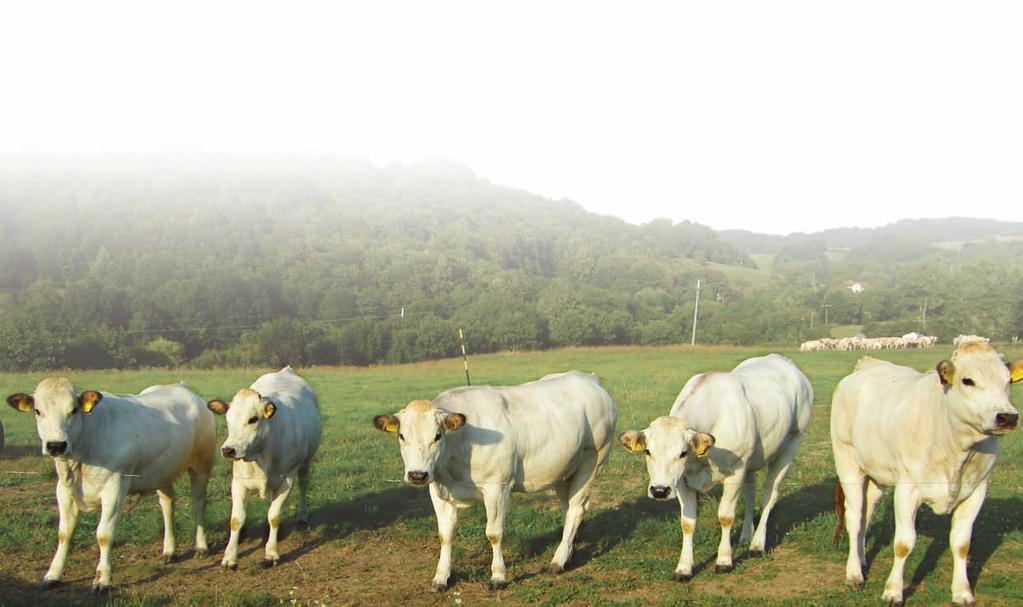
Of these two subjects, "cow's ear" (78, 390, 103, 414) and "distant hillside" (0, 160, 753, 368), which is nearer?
"cow's ear" (78, 390, 103, 414)

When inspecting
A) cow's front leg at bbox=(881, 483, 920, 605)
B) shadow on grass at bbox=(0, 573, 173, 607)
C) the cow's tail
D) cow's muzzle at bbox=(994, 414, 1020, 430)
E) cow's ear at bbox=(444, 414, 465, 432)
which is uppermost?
cow's muzzle at bbox=(994, 414, 1020, 430)

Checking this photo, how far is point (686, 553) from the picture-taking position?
327 inches

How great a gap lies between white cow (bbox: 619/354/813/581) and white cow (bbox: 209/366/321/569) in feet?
14.5

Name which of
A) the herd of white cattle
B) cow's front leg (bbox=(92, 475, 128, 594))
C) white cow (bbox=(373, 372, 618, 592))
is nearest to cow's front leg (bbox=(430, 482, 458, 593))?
white cow (bbox=(373, 372, 618, 592))

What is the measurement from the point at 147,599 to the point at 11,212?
12805 centimetres

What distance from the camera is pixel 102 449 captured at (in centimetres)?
821

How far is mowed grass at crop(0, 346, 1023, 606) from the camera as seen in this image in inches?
308

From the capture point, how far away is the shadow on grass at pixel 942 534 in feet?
27.0

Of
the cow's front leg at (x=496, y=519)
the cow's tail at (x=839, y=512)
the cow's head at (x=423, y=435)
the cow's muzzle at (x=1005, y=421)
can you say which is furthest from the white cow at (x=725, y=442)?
the cow's muzzle at (x=1005, y=421)

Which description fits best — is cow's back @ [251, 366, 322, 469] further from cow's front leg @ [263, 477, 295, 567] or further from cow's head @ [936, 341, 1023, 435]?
cow's head @ [936, 341, 1023, 435]

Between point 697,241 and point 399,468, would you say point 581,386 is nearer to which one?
point 399,468

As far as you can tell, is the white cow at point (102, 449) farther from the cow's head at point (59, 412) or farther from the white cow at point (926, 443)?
the white cow at point (926, 443)

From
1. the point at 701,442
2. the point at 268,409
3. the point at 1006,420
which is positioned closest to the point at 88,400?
the point at 268,409

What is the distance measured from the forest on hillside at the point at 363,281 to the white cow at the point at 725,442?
55909 mm
